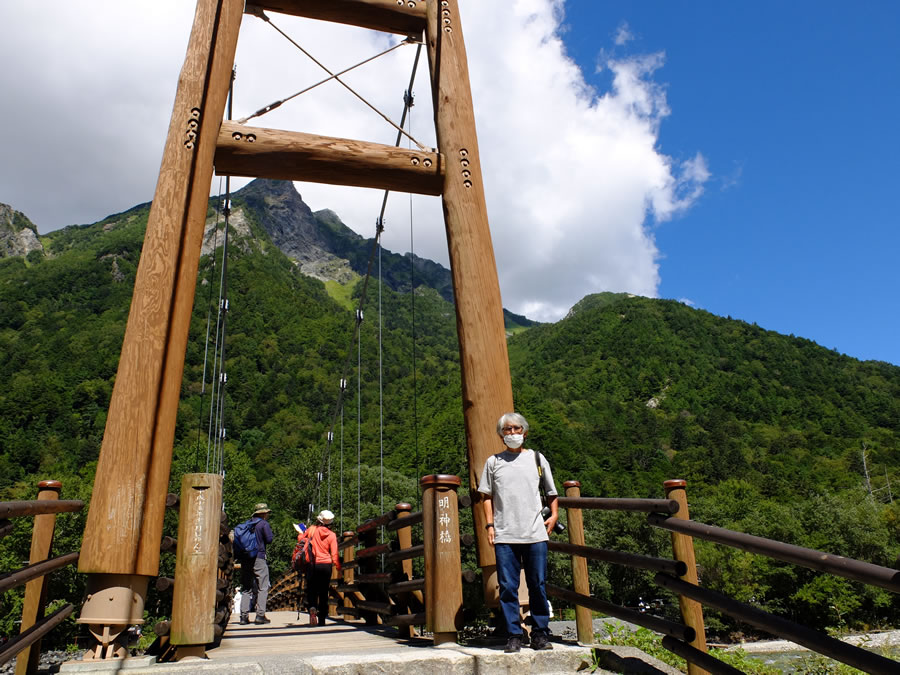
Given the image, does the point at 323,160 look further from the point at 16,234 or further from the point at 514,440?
the point at 16,234

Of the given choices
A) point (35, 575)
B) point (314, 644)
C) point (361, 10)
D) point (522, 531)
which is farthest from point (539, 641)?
point (361, 10)

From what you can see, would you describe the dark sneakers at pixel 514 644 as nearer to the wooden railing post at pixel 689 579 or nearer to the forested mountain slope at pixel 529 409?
the wooden railing post at pixel 689 579

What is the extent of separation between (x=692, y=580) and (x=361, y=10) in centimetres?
434

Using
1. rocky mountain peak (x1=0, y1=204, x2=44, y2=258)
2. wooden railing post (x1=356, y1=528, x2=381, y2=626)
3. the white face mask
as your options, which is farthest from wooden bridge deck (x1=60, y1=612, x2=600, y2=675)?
rocky mountain peak (x1=0, y1=204, x2=44, y2=258)

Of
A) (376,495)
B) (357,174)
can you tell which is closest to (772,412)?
(376,495)

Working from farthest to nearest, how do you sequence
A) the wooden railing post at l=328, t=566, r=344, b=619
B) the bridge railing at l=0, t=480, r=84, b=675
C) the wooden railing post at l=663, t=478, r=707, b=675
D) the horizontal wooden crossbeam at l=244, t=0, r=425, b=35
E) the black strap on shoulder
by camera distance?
the wooden railing post at l=328, t=566, r=344, b=619
the horizontal wooden crossbeam at l=244, t=0, r=425, b=35
the black strap on shoulder
the wooden railing post at l=663, t=478, r=707, b=675
the bridge railing at l=0, t=480, r=84, b=675

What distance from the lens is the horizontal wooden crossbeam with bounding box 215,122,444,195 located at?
418 centimetres

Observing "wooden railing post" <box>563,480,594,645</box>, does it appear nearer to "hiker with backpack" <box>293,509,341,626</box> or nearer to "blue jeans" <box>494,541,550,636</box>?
"blue jeans" <box>494,541,550,636</box>

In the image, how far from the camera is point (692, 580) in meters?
2.53

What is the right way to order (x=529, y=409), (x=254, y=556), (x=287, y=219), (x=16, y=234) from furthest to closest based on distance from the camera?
1. (x=287, y=219)
2. (x=16, y=234)
3. (x=529, y=409)
4. (x=254, y=556)

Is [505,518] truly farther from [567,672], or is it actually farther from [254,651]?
[254,651]

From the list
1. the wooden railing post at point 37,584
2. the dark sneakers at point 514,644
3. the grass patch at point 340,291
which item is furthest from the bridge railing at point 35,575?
the grass patch at point 340,291

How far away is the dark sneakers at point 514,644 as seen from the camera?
275cm

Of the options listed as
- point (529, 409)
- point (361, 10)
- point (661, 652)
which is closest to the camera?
point (661, 652)
